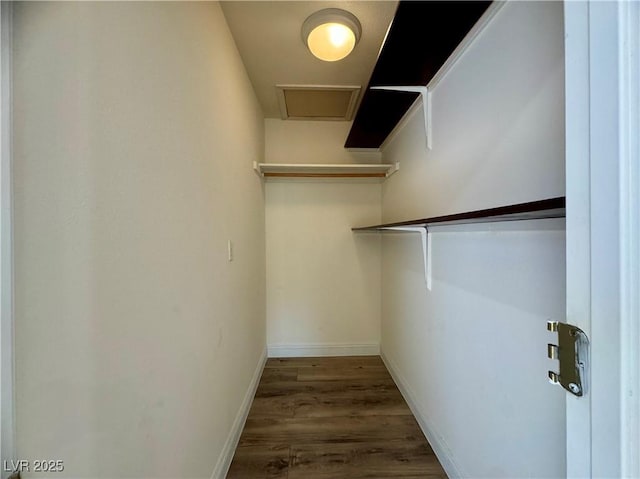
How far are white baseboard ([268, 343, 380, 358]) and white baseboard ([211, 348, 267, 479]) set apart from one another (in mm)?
494

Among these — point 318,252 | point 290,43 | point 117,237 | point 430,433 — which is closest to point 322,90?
point 290,43

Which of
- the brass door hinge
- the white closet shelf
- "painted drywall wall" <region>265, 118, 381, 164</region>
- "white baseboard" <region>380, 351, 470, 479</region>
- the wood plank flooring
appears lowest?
the wood plank flooring

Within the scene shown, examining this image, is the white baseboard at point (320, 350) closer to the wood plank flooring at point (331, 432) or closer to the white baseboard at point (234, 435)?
the wood plank flooring at point (331, 432)

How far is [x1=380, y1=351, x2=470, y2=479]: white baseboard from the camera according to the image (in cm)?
138

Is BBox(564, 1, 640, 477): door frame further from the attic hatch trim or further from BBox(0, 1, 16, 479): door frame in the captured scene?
the attic hatch trim

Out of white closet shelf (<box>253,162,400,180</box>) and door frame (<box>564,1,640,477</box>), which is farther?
white closet shelf (<box>253,162,400,180</box>)

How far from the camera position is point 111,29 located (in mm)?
694

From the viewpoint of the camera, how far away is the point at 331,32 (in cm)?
151

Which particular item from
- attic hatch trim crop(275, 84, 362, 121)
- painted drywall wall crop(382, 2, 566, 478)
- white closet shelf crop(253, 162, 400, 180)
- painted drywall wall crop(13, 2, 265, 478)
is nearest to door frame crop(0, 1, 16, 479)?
painted drywall wall crop(13, 2, 265, 478)

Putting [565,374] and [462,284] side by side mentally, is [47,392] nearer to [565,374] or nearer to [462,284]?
[565,374]

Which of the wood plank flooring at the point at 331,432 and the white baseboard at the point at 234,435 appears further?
the wood plank flooring at the point at 331,432

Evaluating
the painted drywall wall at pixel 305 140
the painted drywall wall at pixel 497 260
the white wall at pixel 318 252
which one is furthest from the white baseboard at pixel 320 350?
the painted drywall wall at pixel 305 140

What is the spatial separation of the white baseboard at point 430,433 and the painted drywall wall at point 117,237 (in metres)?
1.18

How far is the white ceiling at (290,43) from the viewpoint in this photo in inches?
57.1
